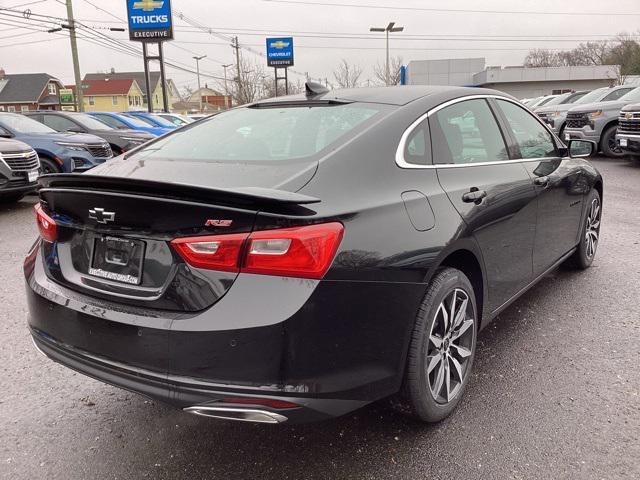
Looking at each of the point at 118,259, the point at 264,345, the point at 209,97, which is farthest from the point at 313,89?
the point at 209,97

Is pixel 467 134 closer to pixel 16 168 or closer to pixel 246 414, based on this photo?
pixel 246 414

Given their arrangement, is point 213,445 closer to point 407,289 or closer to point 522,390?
point 407,289

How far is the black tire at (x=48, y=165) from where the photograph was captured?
9609mm

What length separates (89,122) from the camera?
42.3 ft

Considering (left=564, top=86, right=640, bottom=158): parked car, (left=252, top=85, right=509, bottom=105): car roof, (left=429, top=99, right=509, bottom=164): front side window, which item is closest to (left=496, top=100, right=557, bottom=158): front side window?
(left=429, top=99, right=509, bottom=164): front side window

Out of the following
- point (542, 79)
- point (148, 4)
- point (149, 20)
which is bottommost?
point (542, 79)

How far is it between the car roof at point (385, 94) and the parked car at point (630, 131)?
9.61 metres

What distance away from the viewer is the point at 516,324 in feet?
12.7

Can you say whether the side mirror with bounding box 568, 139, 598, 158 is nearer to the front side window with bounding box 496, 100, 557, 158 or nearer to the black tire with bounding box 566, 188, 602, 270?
the black tire with bounding box 566, 188, 602, 270

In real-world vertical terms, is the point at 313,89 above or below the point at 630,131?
above

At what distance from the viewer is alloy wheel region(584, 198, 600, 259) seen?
483 centimetres

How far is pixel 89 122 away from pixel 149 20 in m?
12.9

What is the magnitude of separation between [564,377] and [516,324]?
31.2 inches

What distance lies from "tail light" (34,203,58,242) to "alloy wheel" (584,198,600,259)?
425cm
